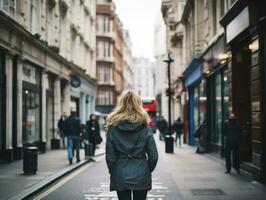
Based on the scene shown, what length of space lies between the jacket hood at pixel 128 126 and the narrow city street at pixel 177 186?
4937mm

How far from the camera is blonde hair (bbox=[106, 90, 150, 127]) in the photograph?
5512 mm

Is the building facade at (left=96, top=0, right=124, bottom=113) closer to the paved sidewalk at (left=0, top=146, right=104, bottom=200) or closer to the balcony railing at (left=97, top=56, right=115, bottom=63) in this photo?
the balcony railing at (left=97, top=56, right=115, bottom=63)

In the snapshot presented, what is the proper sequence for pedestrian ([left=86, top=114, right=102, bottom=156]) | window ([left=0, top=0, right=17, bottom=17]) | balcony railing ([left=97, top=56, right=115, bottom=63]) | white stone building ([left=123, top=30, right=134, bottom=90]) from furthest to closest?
white stone building ([left=123, top=30, right=134, bottom=90]), balcony railing ([left=97, top=56, right=115, bottom=63]), pedestrian ([left=86, top=114, right=102, bottom=156]), window ([left=0, top=0, right=17, bottom=17])

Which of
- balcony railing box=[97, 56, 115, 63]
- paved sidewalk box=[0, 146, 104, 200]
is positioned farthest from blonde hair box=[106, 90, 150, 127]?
balcony railing box=[97, 56, 115, 63]

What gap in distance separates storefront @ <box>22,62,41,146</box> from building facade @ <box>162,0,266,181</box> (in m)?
7.70

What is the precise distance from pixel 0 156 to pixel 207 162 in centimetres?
721

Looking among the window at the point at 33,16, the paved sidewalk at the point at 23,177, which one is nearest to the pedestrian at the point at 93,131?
the paved sidewalk at the point at 23,177

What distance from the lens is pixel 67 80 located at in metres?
31.1

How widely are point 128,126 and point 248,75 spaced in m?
11.6

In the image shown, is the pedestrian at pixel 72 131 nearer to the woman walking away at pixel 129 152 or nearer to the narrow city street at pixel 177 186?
the narrow city street at pixel 177 186

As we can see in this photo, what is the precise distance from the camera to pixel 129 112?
5.57m

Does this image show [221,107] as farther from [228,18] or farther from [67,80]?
[67,80]

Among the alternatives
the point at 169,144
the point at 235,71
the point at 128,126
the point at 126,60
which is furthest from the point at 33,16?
the point at 126,60

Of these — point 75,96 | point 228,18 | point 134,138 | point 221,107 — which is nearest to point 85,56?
point 75,96
